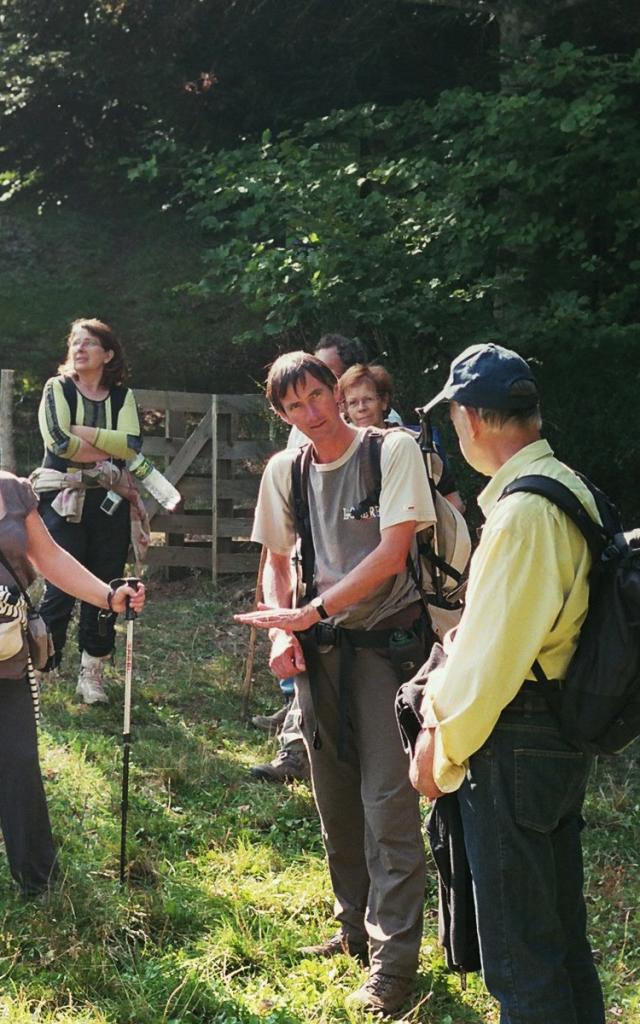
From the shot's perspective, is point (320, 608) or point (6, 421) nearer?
point (320, 608)

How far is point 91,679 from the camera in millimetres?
6676

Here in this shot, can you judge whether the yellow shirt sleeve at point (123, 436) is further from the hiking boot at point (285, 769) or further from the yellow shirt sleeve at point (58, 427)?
the hiking boot at point (285, 769)

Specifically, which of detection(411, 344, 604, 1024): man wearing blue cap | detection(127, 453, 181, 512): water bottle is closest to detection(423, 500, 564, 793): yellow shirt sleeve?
detection(411, 344, 604, 1024): man wearing blue cap

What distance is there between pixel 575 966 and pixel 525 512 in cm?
121

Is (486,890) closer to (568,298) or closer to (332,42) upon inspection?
(568,298)

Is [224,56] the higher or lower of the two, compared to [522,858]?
higher

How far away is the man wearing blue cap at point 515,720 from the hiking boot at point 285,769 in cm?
312

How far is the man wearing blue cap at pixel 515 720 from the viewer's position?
2572 millimetres

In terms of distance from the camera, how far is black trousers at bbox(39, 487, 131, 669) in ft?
21.2

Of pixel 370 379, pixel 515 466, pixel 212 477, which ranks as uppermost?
pixel 370 379

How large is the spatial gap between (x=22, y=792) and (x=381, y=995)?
1.47 m

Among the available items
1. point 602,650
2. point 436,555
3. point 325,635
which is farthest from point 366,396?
point 602,650

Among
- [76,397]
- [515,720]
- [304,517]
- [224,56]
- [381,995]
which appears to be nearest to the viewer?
[515,720]

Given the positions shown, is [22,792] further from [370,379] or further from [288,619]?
[370,379]
